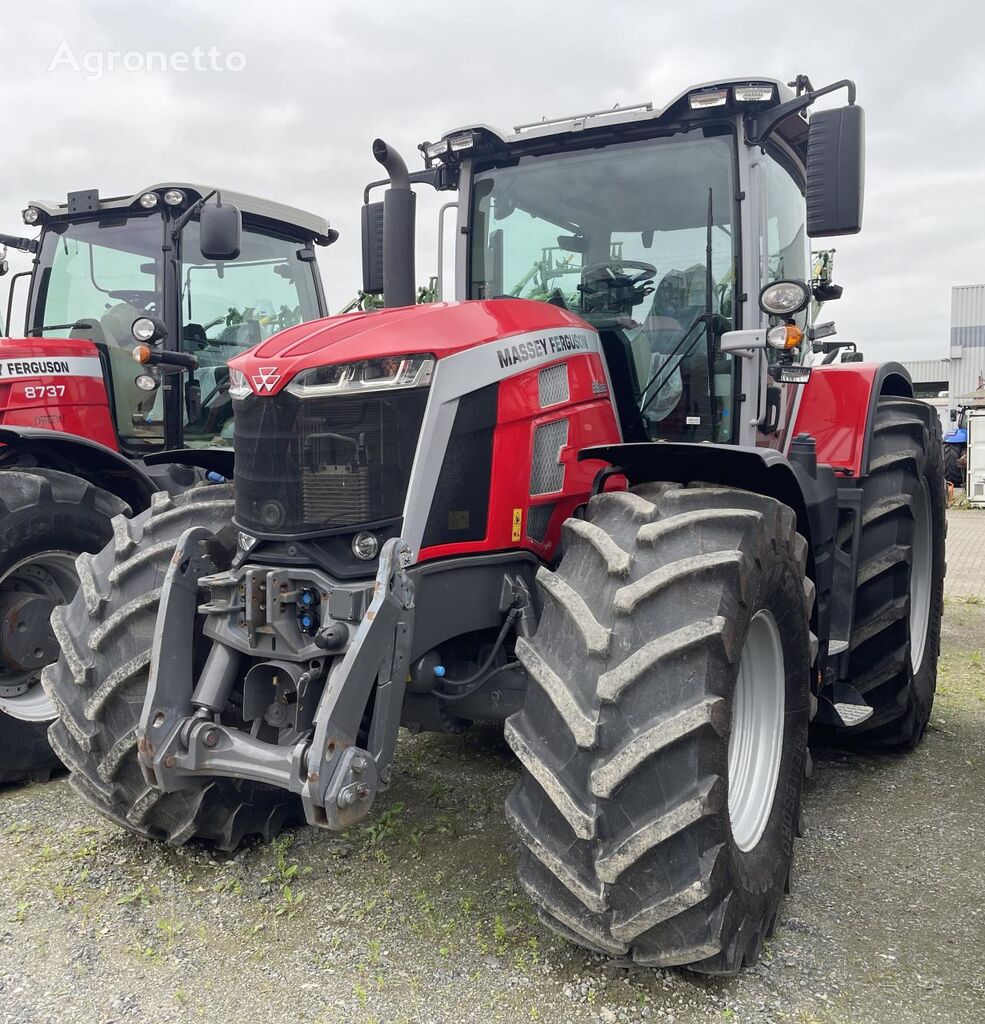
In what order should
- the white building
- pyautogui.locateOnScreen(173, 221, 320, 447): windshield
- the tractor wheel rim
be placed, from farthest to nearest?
the white building < pyautogui.locateOnScreen(173, 221, 320, 447): windshield < the tractor wheel rim

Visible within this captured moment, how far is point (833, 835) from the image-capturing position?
348 centimetres

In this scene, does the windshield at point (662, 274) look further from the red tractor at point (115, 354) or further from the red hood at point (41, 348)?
the red hood at point (41, 348)

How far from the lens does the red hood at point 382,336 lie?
271 cm

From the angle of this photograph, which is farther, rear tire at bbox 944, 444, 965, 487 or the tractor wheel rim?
rear tire at bbox 944, 444, 965, 487

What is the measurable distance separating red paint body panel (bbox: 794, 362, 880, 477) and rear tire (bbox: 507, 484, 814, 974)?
1663 mm

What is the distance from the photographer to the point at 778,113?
337cm

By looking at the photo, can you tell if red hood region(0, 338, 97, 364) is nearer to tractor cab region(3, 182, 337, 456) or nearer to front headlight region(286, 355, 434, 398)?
tractor cab region(3, 182, 337, 456)

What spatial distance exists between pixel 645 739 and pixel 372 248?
2552 millimetres

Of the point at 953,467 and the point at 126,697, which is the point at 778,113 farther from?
the point at 953,467

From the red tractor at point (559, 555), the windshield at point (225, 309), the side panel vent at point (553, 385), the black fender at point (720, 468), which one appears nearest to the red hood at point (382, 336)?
the red tractor at point (559, 555)

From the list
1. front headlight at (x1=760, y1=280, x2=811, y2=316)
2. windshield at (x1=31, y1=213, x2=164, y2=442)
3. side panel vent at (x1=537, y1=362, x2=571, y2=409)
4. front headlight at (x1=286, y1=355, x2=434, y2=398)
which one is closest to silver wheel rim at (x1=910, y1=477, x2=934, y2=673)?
front headlight at (x1=760, y1=280, x2=811, y2=316)

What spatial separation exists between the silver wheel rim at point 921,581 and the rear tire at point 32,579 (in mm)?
3836

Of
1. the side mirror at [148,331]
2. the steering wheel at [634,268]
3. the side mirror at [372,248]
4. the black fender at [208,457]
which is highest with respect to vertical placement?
the side mirror at [372,248]

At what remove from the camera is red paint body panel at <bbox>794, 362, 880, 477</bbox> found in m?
4.16
